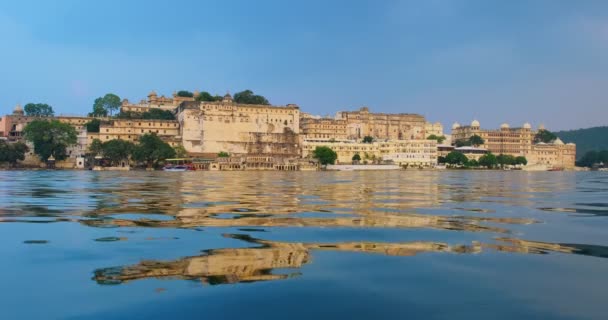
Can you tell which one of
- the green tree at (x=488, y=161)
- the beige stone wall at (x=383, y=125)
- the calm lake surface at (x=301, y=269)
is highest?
the beige stone wall at (x=383, y=125)

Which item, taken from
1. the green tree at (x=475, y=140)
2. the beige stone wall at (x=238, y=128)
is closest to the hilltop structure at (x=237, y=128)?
the beige stone wall at (x=238, y=128)

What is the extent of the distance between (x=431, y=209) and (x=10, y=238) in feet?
32.2

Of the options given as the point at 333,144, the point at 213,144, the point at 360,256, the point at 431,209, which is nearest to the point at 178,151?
the point at 213,144

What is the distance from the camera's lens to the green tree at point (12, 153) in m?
89.4

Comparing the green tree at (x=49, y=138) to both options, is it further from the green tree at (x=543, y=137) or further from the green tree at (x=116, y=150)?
the green tree at (x=543, y=137)

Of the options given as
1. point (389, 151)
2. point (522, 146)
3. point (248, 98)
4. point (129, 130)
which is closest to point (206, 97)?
point (248, 98)

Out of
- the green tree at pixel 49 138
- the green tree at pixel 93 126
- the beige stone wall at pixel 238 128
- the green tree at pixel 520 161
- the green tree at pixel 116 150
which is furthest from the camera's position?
the green tree at pixel 520 161

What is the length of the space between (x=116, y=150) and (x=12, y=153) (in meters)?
17.3

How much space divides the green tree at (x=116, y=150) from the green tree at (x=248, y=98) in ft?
137

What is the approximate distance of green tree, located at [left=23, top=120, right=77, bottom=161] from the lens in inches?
3642

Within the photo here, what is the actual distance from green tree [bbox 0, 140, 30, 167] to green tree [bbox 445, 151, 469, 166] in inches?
3504

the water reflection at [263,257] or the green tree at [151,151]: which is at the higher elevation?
the green tree at [151,151]

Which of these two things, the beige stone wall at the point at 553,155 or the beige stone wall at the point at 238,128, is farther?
the beige stone wall at the point at 553,155

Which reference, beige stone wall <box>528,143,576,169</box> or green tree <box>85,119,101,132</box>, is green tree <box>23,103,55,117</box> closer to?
green tree <box>85,119,101,132</box>
